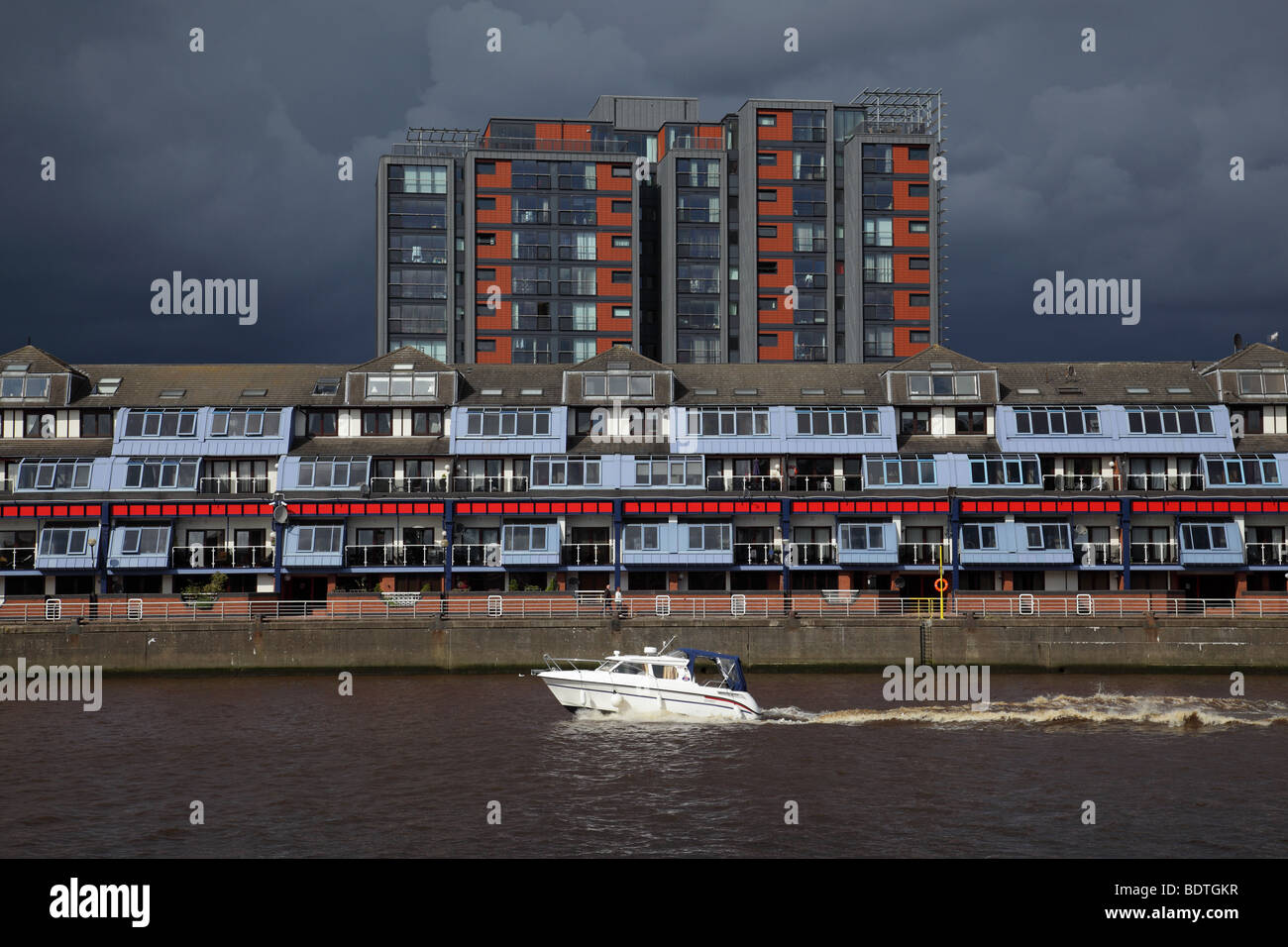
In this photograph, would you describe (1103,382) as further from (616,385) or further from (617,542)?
(617,542)

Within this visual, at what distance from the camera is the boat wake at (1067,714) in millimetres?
43844

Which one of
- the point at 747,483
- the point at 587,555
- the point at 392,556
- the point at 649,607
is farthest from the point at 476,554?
the point at 747,483

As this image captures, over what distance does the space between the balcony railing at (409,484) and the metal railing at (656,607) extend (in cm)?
841

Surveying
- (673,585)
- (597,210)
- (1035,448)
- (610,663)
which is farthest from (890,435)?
(597,210)

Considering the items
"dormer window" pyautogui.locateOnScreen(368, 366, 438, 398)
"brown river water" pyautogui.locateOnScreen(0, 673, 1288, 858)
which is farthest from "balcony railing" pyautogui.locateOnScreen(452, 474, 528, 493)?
"brown river water" pyautogui.locateOnScreen(0, 673, 1288, 858)

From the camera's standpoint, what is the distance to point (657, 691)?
44906mm

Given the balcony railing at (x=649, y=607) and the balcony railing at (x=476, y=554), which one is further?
the balcony railing at (x=476, y=554)

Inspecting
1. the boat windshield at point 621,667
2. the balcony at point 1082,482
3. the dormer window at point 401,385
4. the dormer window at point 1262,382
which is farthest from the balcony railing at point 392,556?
the dormer window at point 1262,382

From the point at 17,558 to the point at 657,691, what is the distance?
3864 centimetres

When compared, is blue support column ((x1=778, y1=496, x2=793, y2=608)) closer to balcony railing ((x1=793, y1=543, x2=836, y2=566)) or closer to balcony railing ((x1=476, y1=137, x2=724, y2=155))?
balcony railing ((x1=793, y1=543, x2=836, y2=566))

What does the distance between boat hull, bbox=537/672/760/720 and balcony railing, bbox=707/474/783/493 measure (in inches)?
1006

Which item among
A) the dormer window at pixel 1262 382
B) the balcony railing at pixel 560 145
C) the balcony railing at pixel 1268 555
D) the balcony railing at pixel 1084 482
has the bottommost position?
the balcony railing at pixel 1268 555

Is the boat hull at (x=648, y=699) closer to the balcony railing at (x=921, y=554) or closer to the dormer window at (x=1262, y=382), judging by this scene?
the balcony railing at (x=921, y=554)

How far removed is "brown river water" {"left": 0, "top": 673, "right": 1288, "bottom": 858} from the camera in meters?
28.6
